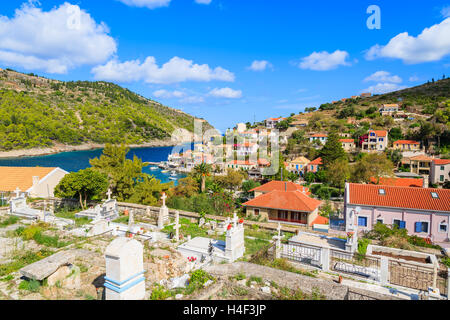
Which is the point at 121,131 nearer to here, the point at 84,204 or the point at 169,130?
the point at 169,130

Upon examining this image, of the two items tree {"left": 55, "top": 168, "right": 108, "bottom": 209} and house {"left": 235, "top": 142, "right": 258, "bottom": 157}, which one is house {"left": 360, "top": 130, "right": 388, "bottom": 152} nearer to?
house {"left": 235, "top": 142, "right": 258, "bottom": 157}

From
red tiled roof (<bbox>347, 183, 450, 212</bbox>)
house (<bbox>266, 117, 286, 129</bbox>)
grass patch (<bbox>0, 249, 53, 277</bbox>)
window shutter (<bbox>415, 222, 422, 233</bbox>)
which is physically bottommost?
window shutter (<bbox>415, 222, 422, 233</bbox>)

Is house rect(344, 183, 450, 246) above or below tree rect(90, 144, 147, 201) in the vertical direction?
below

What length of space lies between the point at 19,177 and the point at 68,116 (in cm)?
12132

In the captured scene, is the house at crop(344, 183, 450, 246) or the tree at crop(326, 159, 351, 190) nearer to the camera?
the house at crop(344, 183, 450, 246)

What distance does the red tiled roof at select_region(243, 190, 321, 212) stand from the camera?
2517 cm

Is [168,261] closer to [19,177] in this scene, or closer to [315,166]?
[19,177]

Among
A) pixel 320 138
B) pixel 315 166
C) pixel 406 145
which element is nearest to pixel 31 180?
pixel 315 166

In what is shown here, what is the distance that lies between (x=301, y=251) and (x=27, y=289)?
7.85 meters

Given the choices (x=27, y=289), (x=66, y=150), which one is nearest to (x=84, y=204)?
(x=27, y=289)

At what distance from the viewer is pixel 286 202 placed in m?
26.0

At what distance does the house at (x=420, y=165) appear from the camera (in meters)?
57.2

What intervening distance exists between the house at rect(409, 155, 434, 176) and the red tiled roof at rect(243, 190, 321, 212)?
4456cm

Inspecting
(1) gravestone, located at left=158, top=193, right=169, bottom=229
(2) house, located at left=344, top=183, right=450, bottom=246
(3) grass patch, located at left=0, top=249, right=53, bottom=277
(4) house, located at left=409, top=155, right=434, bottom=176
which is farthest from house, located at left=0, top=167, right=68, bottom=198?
(4) house, located at left=409, top=155, right=434, bottom=176
